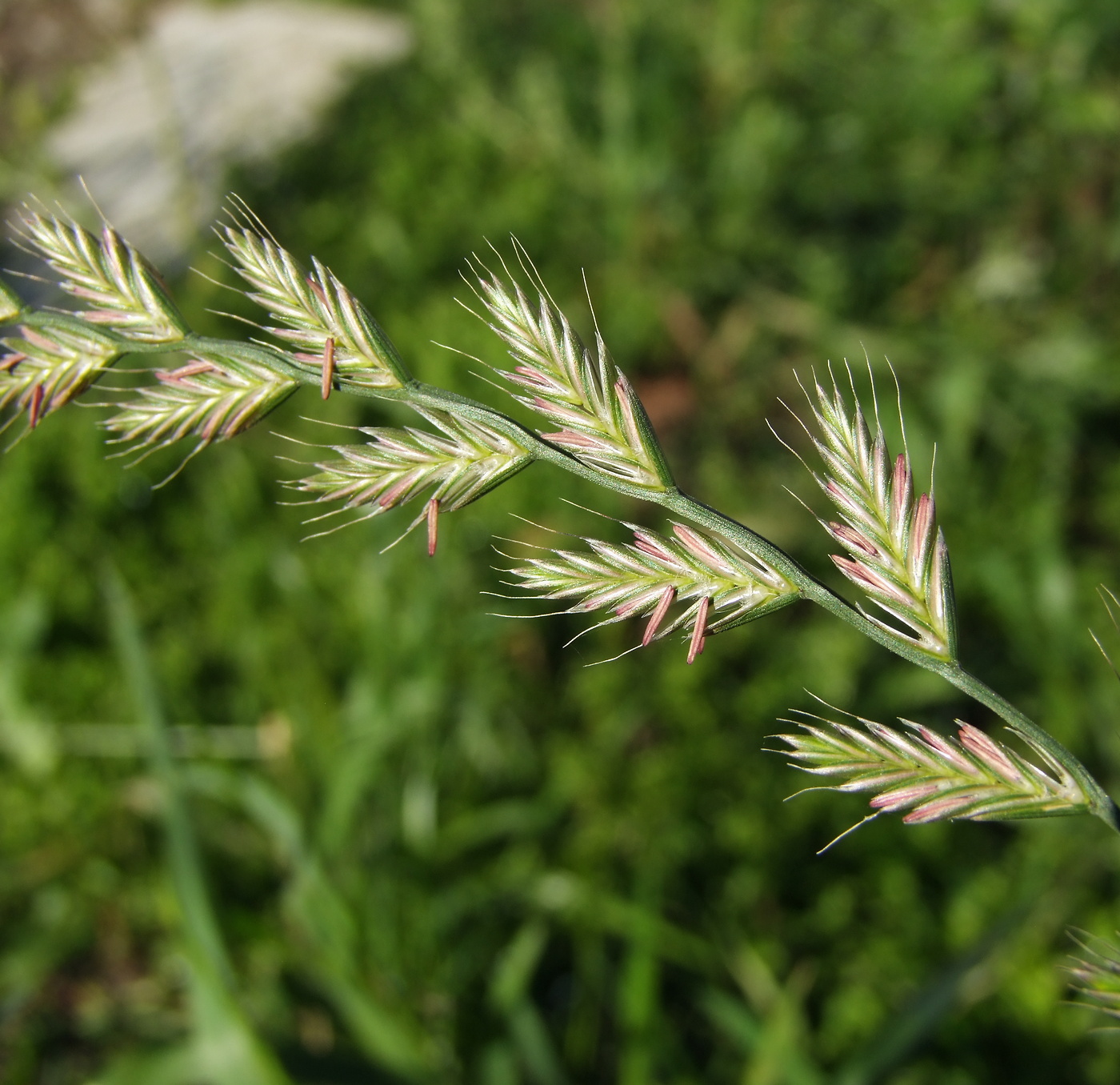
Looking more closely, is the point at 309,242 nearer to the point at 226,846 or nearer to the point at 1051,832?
the point at 226,846

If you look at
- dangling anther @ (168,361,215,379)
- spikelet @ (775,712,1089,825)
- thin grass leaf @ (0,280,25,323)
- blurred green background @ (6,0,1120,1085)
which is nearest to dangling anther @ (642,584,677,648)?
spikelet @ (775,712,1089,825)

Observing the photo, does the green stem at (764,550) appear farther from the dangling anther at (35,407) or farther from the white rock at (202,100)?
the white rock at (202,100)

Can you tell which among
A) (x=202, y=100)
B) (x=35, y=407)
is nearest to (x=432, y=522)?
(x=35, y=407)

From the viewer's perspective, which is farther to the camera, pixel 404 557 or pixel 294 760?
pixel 404 557

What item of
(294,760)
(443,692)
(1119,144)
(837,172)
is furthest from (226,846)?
(1119,144)

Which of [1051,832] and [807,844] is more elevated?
[807,844]

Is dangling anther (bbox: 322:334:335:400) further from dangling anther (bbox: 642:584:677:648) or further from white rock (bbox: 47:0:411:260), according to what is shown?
white rock (bbox: 47:0:411:260)
